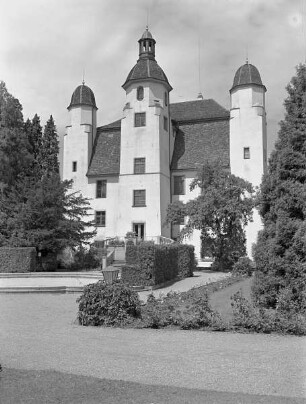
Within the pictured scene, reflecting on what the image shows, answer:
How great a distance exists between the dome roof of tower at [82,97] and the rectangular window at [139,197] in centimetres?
1130

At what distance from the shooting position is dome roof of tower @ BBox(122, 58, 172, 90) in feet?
144

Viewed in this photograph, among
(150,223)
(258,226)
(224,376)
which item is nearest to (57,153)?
(150,223)

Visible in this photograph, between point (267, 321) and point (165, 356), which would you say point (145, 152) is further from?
point (165, 356)

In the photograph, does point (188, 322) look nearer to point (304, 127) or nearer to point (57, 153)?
point (304, 127)

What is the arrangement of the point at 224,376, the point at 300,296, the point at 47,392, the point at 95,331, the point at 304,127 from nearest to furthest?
the point at 47,392 → the point at 224,376 → the point at 95,331 → the point at 300,296 → the point at 304,127

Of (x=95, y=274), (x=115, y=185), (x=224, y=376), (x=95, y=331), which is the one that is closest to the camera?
Result: (x=224, y=376)

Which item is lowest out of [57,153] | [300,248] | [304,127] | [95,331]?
[95,331]

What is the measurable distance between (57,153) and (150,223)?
52.9 feet

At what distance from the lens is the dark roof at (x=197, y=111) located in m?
47.1

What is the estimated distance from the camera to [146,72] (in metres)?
44.3

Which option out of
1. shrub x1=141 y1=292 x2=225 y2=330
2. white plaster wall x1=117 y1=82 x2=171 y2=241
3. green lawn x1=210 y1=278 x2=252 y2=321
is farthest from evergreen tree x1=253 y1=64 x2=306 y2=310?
white plaster wall x1=117 y1=82 x2=171 y2=241

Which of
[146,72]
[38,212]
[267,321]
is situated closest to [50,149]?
[146,72]

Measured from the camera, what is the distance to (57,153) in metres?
51.7

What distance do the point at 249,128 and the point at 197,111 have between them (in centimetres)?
908
